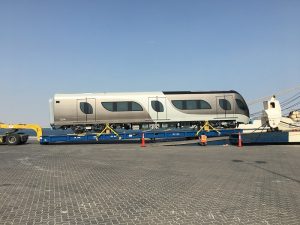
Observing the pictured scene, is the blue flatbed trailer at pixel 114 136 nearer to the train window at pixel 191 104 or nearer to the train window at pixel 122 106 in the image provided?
the train window at pixel 122 106

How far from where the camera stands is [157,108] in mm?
28609

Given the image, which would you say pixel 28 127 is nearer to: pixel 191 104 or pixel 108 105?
pixel 108 105

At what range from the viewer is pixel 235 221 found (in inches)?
269

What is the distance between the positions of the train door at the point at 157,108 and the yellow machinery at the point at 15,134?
29.7 ft

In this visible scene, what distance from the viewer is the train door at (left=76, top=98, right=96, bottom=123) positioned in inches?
1090

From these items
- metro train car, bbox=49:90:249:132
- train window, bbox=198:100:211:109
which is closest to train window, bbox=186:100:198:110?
metro train car, bbox=49:90:249:132

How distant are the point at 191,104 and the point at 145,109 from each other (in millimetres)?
3862

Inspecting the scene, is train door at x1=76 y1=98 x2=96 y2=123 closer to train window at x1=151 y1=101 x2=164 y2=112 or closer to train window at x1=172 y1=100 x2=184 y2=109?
train window at x1=151 y1=101 x2=164 y2=112

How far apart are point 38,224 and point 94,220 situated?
1.05m

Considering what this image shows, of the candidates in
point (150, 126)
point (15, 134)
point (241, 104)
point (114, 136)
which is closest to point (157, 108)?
point (150, 126)

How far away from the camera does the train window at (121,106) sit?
2812 cm

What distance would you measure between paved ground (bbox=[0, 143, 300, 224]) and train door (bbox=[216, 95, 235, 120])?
14.1 metres

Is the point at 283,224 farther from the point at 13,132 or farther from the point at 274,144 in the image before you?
the point at 13,132

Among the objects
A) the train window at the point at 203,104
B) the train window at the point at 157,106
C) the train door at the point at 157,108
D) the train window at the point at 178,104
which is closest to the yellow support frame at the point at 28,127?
the train door at the point at 157,108
